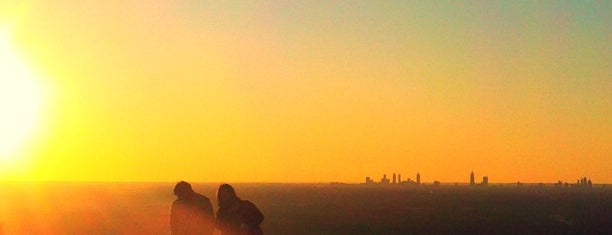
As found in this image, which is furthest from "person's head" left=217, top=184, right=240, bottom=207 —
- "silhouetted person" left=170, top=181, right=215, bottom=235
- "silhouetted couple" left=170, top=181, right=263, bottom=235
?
"silhouetted person" left=170, top=181, right=215, bottom=235

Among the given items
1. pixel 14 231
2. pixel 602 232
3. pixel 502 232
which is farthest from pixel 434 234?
pixel 14 231

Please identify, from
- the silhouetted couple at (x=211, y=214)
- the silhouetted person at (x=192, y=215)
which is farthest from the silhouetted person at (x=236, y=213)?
the silhouetted person at (x=192, y=215)

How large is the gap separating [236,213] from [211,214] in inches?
25.3

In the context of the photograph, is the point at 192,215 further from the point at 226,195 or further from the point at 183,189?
the point at 226,195

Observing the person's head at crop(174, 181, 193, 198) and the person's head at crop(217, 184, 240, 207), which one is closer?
the person's head at crop(217, 184, 240, 207)

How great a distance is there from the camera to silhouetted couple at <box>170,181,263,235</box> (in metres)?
11.7

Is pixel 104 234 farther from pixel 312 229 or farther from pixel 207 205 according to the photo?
pixel 207 205

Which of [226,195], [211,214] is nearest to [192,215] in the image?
[211,214]

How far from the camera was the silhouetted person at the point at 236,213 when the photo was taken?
11.6 meters

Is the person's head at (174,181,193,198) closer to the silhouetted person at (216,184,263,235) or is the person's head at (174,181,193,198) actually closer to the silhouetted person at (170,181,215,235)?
the silhouetted person at (170,181,215,235)

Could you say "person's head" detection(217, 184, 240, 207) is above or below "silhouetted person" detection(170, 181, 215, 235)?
above

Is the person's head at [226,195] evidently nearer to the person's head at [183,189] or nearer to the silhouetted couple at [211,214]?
the silhouetted couple at [211,214]

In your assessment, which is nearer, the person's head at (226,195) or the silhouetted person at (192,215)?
the person's head at (226,195)

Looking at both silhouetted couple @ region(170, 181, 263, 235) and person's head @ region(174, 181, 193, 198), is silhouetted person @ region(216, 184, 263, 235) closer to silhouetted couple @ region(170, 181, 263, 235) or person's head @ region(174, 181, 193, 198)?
silhouetted couple @ region(170, 181, 263, 235)
